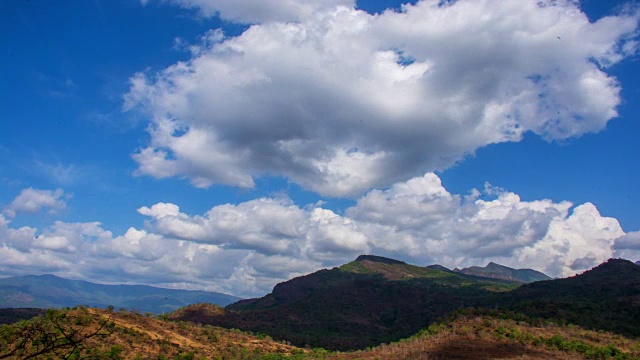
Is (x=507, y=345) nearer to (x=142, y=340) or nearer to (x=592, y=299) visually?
(x=142, y=340)

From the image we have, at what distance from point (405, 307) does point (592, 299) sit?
59911 mm

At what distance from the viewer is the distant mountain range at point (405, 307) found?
3275 inches

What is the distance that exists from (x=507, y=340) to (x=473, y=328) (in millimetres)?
6436

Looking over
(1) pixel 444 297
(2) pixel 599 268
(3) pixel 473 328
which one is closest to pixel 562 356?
(3) pixel 473 328

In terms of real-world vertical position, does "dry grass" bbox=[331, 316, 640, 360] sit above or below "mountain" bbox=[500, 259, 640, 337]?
below

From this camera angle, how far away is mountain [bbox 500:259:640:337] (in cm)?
7494

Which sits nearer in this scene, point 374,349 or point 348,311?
point 374,349

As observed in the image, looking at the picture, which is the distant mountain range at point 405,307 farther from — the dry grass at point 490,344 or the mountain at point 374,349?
the mountain at point 374,349

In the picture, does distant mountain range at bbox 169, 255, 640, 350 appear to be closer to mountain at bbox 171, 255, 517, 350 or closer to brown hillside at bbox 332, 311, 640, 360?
mountain at bbox 171, 255, 517, 350

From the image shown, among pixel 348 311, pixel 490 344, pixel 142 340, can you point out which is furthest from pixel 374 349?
pixel 348 311

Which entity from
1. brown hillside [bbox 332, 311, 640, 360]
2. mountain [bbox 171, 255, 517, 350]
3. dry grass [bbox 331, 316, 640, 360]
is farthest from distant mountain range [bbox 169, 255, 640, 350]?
brown hillside [bbox 332, 311, 640, 360]

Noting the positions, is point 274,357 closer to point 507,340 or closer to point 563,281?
point 507,340

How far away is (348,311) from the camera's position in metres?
139

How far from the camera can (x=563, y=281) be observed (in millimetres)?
143125
